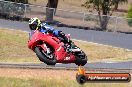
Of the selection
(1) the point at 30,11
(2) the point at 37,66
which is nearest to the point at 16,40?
(2) the point at 37,66

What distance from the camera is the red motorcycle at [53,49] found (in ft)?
26.0

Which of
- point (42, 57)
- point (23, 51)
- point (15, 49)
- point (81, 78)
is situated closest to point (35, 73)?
point (23, 51)

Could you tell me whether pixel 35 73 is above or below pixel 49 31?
below

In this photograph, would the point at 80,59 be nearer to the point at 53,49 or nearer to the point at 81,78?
the point at 81,78

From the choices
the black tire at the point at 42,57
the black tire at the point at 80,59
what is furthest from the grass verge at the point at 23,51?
the black tire at the point at 80,59

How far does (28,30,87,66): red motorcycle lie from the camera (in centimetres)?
793

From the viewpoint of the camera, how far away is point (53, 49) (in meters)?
8.14

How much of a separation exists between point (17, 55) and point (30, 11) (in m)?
25.8

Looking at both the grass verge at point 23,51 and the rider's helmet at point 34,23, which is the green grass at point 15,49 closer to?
the grass verge at point 23,51

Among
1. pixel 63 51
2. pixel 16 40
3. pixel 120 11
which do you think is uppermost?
pixel 63 51

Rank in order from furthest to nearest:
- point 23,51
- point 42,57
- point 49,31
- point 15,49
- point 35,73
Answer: point 15,49 → point 23,51 → point 35,73 → point 49,31 → point 42,57

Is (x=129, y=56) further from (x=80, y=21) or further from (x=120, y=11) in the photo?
(x=120, y=11)

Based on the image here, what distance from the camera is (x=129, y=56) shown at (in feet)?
160

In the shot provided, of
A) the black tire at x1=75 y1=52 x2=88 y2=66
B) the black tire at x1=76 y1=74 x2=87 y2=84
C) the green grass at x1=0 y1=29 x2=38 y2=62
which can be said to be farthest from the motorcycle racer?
the green grass at x1=0 y1=29 x2=38 y2=62
